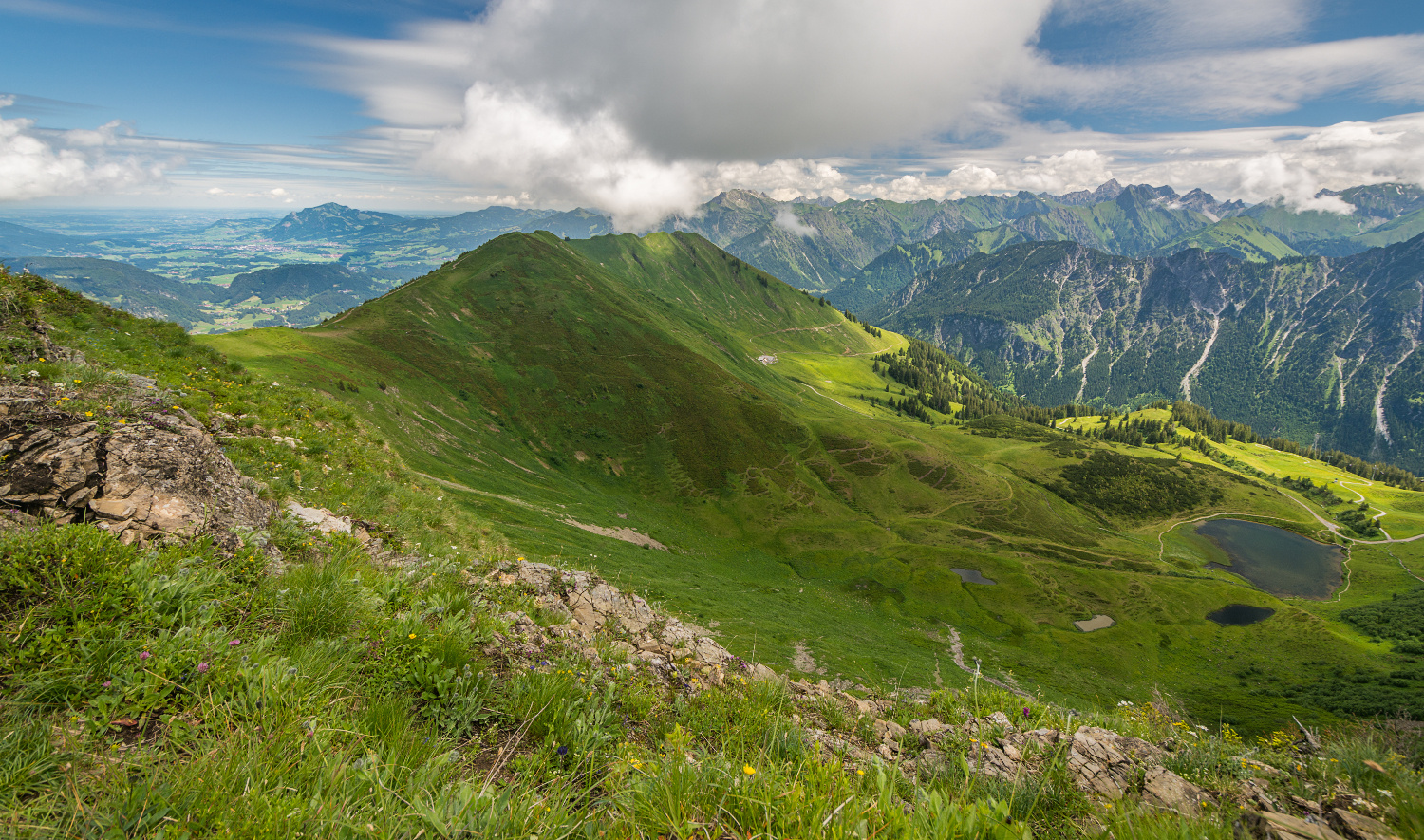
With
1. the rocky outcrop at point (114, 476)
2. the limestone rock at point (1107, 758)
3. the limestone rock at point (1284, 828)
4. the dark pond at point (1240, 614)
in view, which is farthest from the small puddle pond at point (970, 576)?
the rocky outcrop at point (114, 476)

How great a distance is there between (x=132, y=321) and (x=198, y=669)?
27482 millimetres

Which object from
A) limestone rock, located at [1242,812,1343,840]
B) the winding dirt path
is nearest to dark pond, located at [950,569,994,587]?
the winding dirt path

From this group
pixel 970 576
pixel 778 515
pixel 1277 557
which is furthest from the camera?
pixel 1277 557

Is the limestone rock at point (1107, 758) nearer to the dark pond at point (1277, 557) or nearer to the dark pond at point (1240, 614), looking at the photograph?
the dark pond at point (1240, 614)

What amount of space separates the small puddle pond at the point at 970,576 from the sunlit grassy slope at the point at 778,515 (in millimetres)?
1779

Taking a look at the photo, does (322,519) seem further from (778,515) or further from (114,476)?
(778,515)

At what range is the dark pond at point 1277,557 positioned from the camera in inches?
5022

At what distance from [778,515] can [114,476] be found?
286 ft

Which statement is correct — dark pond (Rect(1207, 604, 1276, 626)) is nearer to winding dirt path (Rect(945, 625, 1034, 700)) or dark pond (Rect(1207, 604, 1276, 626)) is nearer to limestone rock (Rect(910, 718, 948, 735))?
winding dirt path (Rect(945, 625, 1034, 700))

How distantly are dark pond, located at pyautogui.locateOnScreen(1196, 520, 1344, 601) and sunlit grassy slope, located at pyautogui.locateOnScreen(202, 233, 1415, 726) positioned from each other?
6.15 metres

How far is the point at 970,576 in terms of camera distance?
83688 mm

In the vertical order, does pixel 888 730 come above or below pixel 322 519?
below

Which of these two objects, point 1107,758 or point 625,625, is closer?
point 1107,758

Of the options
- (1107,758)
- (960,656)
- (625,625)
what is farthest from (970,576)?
(1107,758)
